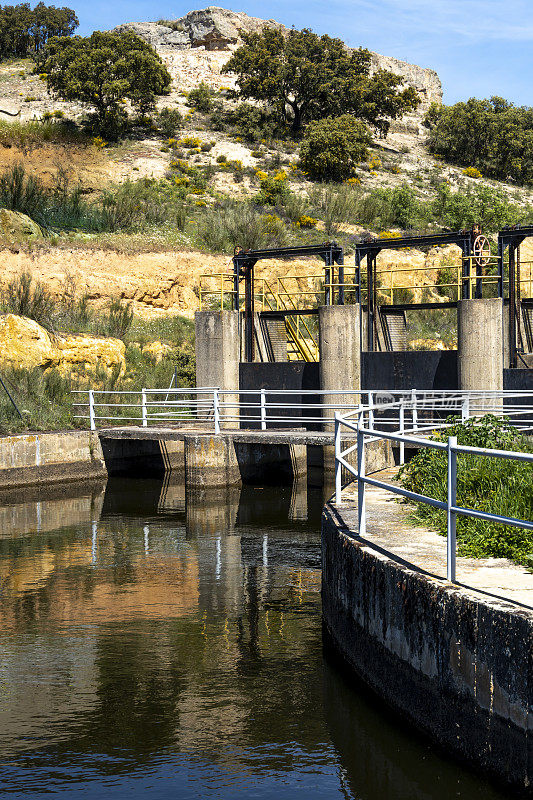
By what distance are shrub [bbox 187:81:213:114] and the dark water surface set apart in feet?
193

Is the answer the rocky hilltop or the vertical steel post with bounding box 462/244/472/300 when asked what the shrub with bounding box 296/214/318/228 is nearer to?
the vertical steel post with bounding box 462/244/472/300

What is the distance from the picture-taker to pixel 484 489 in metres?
8.98

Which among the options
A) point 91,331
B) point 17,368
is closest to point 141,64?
point 91,331

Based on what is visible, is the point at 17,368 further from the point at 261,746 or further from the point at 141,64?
the point at 141,64

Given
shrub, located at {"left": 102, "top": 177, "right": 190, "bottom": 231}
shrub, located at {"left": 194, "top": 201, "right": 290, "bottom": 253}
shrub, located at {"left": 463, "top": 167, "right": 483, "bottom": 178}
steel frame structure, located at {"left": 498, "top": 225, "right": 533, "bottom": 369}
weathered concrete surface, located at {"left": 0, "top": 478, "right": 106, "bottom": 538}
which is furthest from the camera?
shrub, located at {"left": 463, "top": 167, "right": 483, "bottom": 178}

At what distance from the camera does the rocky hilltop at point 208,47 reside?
82625mm

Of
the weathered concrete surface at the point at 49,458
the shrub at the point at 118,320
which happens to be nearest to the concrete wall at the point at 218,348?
the weathered concrete surface at the point at 49,458

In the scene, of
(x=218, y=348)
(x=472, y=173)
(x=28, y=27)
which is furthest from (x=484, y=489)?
(x=28, y=27)

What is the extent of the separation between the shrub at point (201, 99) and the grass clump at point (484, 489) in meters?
62.5

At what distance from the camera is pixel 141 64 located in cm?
6391

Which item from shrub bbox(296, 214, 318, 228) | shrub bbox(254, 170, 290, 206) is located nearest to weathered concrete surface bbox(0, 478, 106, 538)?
shrub bbox(296, 214, 318, 228)

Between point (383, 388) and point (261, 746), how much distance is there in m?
18.0

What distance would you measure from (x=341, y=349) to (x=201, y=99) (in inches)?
1997

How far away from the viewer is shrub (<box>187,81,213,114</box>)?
228ft
